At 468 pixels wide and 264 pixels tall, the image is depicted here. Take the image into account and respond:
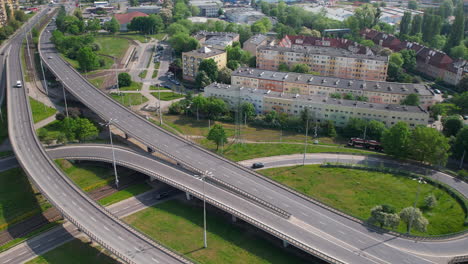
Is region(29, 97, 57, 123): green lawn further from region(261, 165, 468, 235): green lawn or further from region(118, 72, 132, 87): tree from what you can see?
region(261, 165, 468, 235): green lawn

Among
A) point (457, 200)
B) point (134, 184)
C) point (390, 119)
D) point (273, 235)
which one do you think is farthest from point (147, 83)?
point (457, 200)

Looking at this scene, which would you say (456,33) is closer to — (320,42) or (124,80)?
(320,42)

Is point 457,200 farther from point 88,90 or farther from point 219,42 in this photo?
point 219,42

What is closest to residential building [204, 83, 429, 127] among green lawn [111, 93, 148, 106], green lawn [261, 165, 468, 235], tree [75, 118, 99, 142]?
green lawn [111, 93, 148, 106]

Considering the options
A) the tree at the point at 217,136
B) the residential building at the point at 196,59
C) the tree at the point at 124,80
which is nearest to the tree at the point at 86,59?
the tree at the point at 124,80

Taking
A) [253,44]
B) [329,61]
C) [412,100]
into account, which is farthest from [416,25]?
[412,100]
